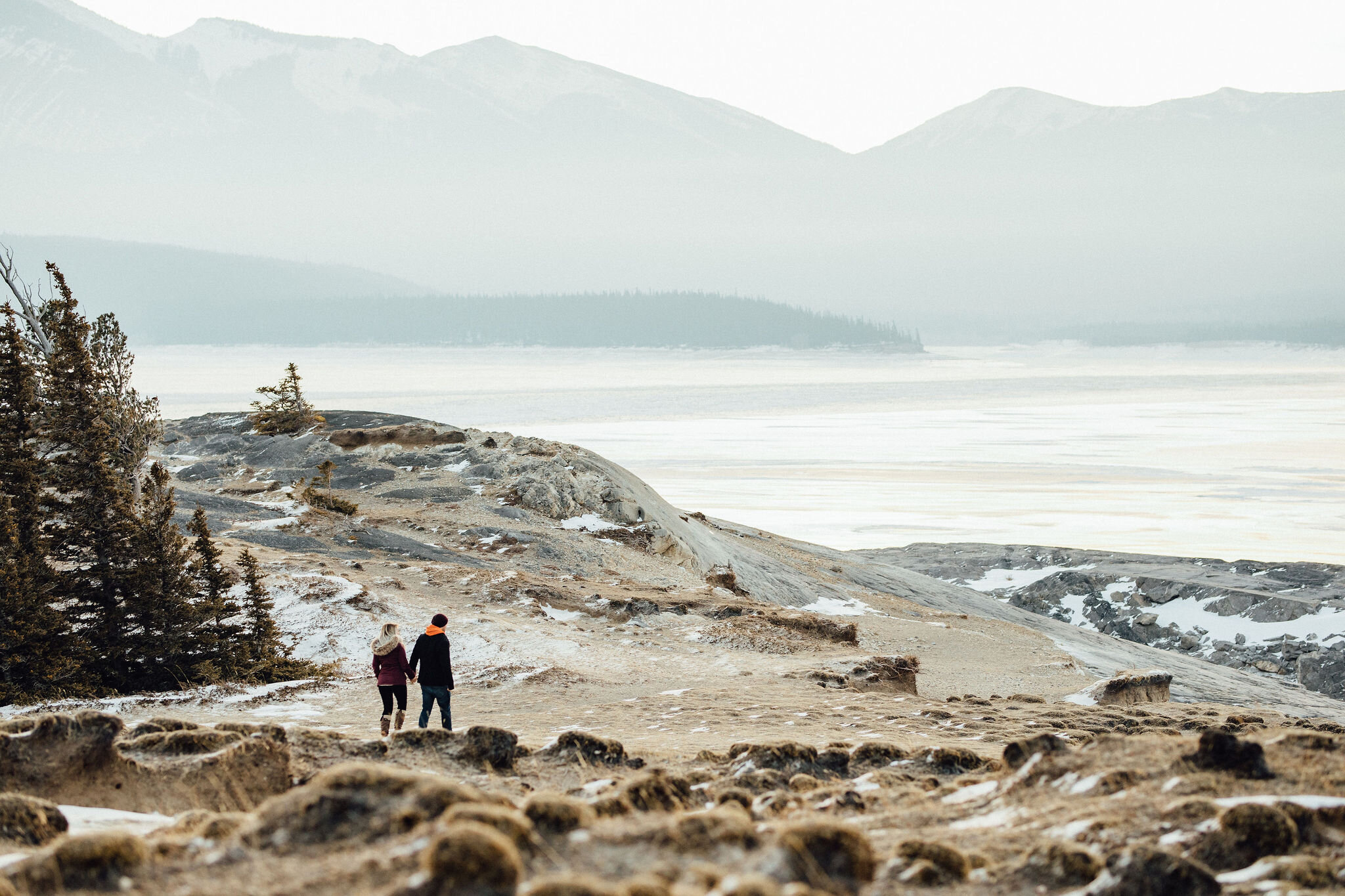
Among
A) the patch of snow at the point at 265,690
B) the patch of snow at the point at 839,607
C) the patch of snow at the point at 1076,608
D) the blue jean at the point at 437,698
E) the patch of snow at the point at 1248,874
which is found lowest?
the patch of snow at the point at 1076,608

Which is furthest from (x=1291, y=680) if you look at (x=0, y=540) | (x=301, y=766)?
(x=0, y=540)

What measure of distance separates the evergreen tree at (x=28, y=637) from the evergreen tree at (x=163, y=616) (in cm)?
109

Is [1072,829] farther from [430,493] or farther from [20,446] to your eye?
[430,493]

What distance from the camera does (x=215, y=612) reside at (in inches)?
715

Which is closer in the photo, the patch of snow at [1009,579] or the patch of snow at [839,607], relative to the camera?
the patch of snow at [839,607]

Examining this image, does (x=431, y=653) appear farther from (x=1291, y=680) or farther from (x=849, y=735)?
(x=1291, y=680)

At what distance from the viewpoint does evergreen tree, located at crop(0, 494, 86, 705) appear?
51.1 feet

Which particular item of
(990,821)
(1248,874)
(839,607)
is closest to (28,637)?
(990,821)

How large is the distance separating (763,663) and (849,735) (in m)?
7.21

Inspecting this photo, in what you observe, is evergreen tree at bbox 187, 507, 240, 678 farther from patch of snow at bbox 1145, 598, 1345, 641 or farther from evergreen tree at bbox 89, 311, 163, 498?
patch of snow at bbox 1145, 598, 1345, 641

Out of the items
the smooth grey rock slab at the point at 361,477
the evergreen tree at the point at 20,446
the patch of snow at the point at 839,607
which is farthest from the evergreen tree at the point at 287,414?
the evergreen tree at the point at 20,446

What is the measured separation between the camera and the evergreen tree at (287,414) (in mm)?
51375

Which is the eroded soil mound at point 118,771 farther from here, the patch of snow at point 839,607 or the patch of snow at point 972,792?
the patch of snow at point 839,607

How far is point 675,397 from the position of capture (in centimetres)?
17700
